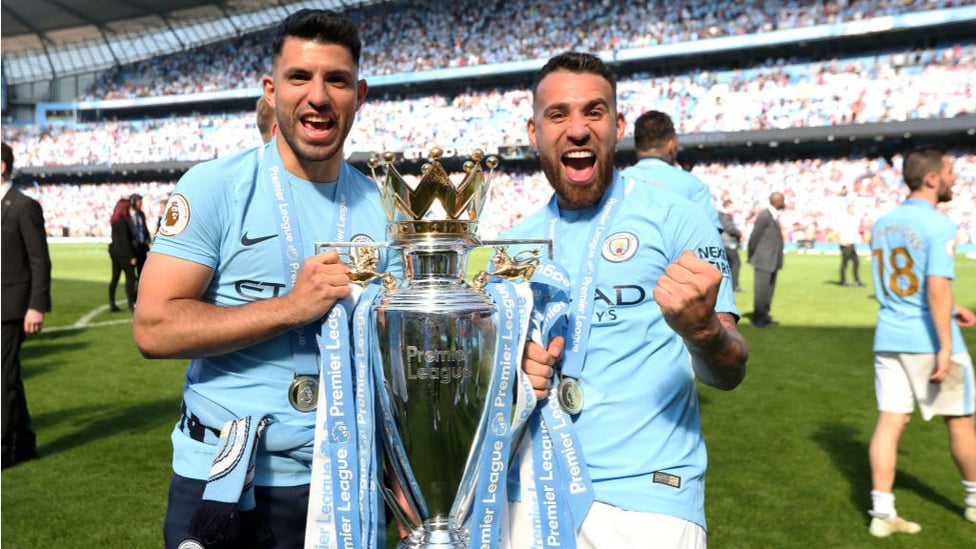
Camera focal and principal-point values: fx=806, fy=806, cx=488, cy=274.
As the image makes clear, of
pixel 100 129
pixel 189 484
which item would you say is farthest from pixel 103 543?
pixel 100 129

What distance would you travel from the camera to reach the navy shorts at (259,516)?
6.31ft

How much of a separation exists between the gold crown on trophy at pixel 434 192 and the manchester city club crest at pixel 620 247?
54cm

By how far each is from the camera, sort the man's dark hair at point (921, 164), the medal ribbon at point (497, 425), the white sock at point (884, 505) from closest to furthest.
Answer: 1. the medal ribbon at point (497, 425)
2. the man's dark hair at point (921, 164)
3. the white sock at point (884, 505)

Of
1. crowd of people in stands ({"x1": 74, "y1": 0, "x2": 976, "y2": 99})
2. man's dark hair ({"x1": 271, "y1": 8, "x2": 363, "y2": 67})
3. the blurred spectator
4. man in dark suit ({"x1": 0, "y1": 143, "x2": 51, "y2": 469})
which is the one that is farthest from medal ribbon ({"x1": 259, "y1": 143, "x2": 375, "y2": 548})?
crowd of people in stands ({"x1": 74, "y1": 0, "x2": 976, "y2": 99})

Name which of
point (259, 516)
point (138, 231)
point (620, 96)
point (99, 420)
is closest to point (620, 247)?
point (259, 516)

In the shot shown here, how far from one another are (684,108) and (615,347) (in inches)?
1313

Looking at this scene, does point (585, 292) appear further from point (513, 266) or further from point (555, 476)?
point (555, 476)

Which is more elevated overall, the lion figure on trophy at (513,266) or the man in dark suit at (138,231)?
the lion figure on trophy at (513,266)

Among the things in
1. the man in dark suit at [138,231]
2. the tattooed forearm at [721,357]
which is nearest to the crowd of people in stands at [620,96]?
the man in dark suit at [138,231]

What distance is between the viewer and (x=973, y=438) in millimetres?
4332

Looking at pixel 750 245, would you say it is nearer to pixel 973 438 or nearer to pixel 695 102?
pixel 973 438

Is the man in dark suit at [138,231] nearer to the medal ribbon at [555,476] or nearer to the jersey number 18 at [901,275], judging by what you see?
the jersey number 18 at [901,275]

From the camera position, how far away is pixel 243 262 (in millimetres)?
1942

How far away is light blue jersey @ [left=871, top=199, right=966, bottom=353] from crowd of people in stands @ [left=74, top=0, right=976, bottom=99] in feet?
95.6
